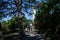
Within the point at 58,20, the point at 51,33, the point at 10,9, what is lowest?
the point at 51,33

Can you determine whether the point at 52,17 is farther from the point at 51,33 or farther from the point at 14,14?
the point at 14,14

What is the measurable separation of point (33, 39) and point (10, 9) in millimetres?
10394

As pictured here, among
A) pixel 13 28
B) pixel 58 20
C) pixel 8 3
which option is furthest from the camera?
pixel 13 28

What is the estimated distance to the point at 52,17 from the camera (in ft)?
82.6

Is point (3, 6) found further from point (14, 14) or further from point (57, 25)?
point (57, 25)

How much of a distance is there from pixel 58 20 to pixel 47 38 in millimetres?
3977

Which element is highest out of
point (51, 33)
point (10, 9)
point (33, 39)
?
point (10, 9)

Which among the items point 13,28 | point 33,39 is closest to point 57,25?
point 33,39

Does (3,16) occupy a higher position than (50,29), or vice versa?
(3,16)

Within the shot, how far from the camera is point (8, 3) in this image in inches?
864

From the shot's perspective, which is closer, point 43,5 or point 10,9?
point 10,9

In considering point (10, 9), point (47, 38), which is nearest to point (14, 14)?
point (10, 9)

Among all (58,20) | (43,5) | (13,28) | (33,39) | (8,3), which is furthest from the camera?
(13,28)

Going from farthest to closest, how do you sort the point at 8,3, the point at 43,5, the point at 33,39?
the point at 33,39
the point at 43,5
the point at 8,3
